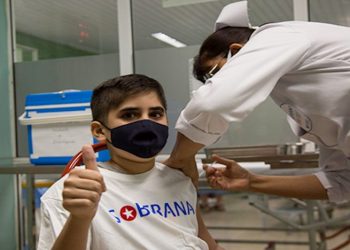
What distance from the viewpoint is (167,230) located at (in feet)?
3.37

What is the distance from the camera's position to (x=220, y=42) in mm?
1127

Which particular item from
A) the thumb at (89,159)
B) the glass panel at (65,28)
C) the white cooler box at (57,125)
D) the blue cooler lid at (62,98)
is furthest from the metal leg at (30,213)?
the thumb at (89,159)

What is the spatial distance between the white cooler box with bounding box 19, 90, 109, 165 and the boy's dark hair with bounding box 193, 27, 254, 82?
121 centimetres

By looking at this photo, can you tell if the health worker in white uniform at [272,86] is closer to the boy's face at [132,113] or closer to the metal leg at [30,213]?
the boy's face at [132,113]

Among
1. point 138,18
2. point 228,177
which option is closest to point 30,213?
point 138,18

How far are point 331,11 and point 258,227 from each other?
217cm

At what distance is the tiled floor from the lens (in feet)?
11.8

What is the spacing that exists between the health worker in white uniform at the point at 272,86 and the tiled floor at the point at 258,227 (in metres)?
2.04

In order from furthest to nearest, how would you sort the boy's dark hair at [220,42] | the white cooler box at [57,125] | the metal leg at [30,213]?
the metal leg at [30,213] < the white cooler box at [57,125] < the boy's dark hair at [220,42]

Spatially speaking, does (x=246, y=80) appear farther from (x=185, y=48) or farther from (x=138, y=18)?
(x=138, y=18)

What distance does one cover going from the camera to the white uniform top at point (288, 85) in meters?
0.87

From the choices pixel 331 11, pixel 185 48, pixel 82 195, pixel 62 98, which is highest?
pixel 331 11

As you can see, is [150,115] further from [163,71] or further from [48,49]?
[48,49]

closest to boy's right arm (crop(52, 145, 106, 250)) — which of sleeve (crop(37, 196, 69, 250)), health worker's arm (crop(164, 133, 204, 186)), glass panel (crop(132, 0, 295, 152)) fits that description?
sleeve (crop(37, 196, 69, 250))
